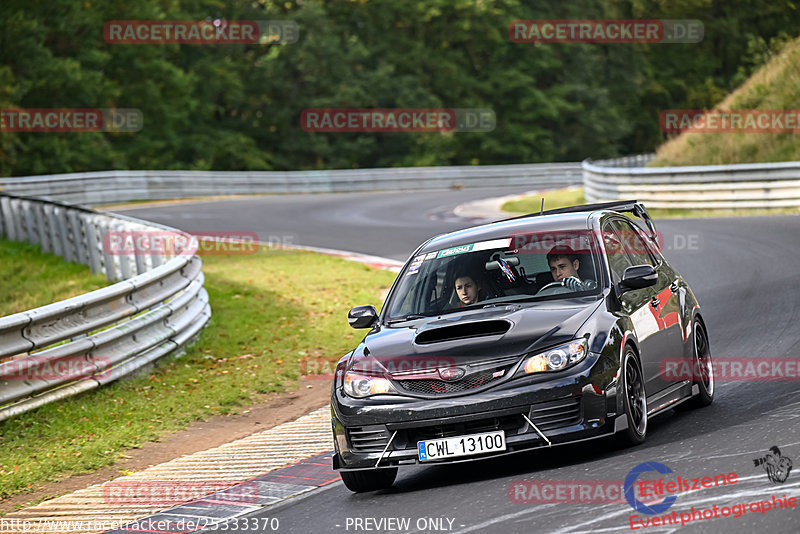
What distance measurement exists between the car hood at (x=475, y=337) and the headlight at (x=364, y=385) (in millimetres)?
66

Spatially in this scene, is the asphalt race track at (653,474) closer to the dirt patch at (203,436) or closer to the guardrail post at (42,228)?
the dirt patch at (203,436)

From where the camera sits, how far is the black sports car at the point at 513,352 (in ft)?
22.3

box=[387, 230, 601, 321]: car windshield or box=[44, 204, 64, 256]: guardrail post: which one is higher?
box=[387, 230, 601, 321]: car windshield

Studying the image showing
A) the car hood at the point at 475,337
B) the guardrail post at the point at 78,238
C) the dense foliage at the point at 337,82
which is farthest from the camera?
the dense foliage at the point at 337,82

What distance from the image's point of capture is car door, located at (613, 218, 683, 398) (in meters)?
7.93

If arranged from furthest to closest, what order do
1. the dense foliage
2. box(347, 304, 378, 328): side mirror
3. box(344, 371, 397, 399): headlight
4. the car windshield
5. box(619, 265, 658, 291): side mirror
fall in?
the dense foliage
box(347, 304, 378, 328): side mirror
the car windshield
box(619, 265, 658, 291): side mirror
box(344, 371, 397, 399): headlight

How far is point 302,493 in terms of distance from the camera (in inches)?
296

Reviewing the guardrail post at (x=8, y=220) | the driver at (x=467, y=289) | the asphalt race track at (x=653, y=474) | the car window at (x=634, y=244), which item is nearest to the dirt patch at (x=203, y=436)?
the asphalt race track at (x=653, y=474)

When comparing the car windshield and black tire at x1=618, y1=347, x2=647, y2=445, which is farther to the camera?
the car windshield

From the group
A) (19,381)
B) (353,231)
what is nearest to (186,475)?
(19,381)

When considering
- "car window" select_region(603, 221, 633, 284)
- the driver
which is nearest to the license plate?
the driver

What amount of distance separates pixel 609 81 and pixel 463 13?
11916 millimetres

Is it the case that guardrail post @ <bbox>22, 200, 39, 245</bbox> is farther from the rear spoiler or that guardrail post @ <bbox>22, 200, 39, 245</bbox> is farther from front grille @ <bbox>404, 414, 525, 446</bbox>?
front grille @ <bbox>404, 414, 525, 446</bbox>

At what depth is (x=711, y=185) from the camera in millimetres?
24922
